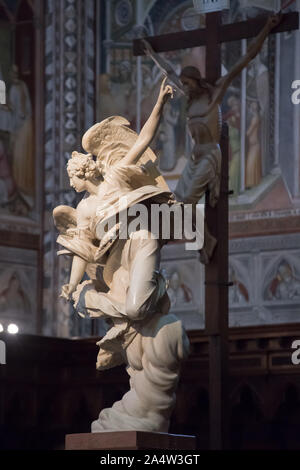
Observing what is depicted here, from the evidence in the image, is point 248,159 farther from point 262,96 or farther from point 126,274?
point 126,274

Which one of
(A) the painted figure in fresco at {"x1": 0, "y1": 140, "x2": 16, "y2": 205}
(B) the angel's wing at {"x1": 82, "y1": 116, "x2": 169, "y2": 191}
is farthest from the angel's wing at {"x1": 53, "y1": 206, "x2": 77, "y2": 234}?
(A) the painted figure in fresco at {"x1": 0, "y1": 140, "x2": 16, "y2": 205}

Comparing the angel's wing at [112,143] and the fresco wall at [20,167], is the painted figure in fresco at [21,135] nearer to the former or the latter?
the fresco wall at [20,167]

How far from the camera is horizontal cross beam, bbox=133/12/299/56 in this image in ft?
34.3

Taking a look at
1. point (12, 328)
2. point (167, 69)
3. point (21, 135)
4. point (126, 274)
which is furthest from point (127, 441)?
point (21, 135)

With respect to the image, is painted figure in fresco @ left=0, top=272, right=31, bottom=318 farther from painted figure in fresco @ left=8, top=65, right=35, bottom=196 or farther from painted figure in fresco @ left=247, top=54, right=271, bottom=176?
painted figure in fresco @ left=247, top=54, right=271, bottom=176

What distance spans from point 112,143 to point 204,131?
1.09 metres

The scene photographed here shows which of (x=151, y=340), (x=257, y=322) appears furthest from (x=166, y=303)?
(x=257, y=322)

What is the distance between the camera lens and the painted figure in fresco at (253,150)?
15.9 metres

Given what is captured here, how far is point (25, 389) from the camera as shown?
14.4 meters

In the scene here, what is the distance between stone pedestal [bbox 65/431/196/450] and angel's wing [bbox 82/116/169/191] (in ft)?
6.18

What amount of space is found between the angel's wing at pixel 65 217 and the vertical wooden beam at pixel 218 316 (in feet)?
4.43

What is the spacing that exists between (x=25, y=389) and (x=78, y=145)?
11.5 ft

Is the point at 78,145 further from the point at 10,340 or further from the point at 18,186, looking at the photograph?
the point at 10,340

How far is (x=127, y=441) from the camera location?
8.70m
